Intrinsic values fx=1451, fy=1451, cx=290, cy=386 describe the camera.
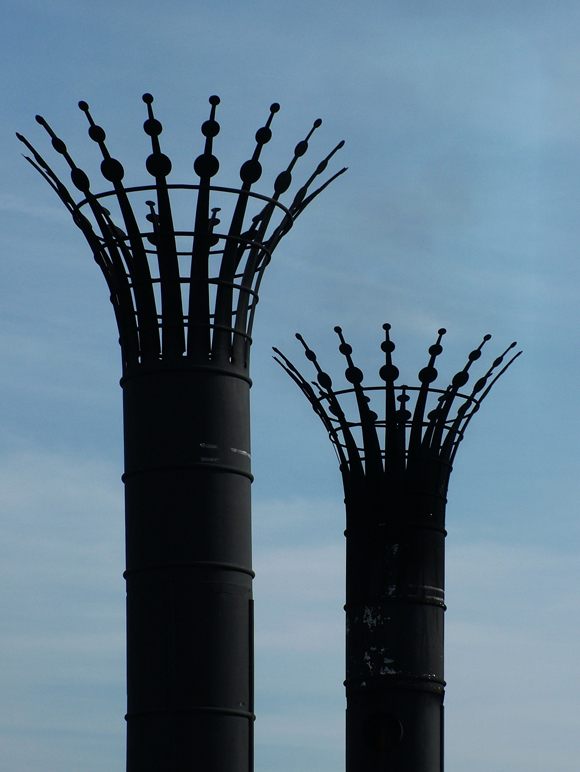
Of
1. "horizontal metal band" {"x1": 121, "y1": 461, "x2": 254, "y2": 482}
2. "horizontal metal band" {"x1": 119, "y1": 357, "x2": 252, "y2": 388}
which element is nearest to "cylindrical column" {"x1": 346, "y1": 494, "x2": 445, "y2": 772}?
"horizontal metal band" {"x1": 121, "y1": 461, "x2": 254, "y2": 482}

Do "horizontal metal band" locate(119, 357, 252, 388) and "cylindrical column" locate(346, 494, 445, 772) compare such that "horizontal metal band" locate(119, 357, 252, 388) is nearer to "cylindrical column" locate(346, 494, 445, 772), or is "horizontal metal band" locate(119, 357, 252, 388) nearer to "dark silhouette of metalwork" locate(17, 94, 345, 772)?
"dark silhouette of metalwork" locate(17, 94, 345, 772)

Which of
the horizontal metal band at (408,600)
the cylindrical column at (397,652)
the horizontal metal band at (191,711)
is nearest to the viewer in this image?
the horizontal metal band at (191,711)

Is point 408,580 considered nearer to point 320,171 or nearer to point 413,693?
point 413,693

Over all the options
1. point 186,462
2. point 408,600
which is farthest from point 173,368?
point 408,600

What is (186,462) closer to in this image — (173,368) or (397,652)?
(173,368)

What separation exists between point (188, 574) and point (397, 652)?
5039mm

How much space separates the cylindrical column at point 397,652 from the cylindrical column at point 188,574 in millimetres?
4414

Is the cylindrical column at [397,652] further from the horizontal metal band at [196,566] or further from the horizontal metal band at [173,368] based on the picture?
the horizontal metal band at [173,368]

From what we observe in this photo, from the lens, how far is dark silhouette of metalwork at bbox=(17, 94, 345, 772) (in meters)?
13.3

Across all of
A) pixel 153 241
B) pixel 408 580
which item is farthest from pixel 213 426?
pixel 408 580

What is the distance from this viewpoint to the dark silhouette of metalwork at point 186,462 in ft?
43.8

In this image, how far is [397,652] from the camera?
1778cm

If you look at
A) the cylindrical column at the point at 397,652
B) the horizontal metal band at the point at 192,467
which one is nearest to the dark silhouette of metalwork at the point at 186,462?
the horizontal metal band at the point at 192,467

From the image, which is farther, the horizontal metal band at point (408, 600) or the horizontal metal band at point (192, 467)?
the horizontal metal band at point (408, 600)
